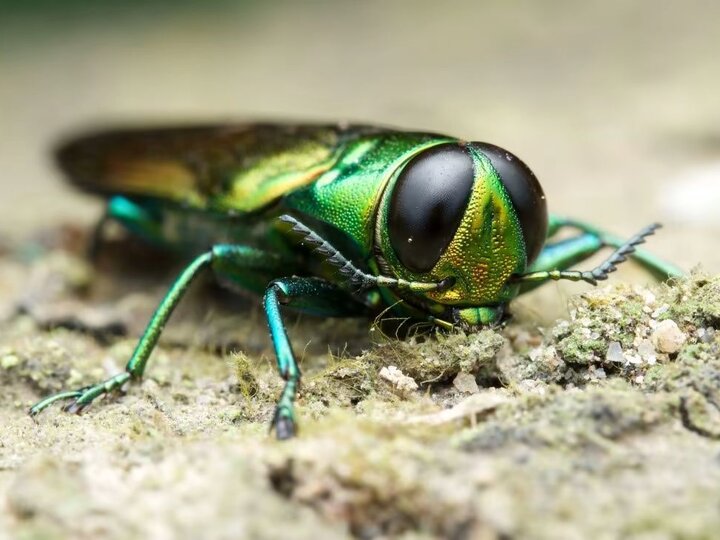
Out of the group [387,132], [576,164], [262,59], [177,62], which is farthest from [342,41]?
[387,132]

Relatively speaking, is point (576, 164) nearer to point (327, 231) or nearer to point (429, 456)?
point (327, 231)

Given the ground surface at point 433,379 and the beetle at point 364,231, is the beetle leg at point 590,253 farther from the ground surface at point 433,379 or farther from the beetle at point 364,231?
the ground surface at point 433,379

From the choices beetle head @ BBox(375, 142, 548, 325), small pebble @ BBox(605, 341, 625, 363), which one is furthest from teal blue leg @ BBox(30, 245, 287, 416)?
small pebble @ BBox(605, 341, 625, 363)

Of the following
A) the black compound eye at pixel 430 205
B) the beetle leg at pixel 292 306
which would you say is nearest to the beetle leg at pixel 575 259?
the black compound eye at pixel 430 205

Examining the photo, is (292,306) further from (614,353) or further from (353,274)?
(614,353)

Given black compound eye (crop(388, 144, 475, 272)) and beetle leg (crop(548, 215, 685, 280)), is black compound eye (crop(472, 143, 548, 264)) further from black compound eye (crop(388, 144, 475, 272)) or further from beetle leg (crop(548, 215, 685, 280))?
beetle leg (crop(548, 215, 685, 280))

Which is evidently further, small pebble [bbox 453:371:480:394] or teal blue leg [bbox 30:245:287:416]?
teal blue leg [bbox 30:245:287:416]
